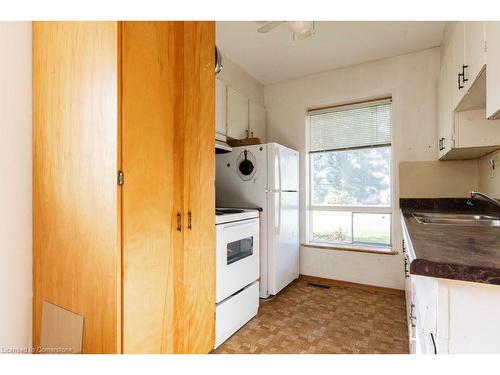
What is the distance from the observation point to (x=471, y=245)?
866 millimetres

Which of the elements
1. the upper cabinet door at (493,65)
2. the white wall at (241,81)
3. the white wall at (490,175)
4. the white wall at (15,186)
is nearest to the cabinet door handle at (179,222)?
the white wall at (15,186)

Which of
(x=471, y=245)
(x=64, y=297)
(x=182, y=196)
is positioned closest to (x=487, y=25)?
(x=471, y=245)

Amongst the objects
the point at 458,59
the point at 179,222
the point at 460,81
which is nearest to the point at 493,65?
the point at 460,81

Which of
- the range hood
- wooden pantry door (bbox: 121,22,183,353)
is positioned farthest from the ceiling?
wooden pantry door (bbox: 121,22,183,353)

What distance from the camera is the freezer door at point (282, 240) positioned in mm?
2594

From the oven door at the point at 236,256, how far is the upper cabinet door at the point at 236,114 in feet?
3.64

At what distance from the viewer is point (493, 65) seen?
0.98 m

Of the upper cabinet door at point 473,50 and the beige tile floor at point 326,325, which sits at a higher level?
the upper cabinet door at point 473,50

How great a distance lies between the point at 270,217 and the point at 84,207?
1715mm

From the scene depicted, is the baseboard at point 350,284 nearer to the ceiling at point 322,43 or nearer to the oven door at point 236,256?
the oven door at point 236,256

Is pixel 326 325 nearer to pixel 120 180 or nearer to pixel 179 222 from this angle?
pixel 179 222

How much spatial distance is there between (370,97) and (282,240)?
1886 millimetres

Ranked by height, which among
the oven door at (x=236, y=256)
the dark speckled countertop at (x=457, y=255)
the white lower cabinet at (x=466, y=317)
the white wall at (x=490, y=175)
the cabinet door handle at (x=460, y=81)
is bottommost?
the oven door at (x=236, y=256)

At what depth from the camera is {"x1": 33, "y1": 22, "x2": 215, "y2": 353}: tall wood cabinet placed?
111 cm
